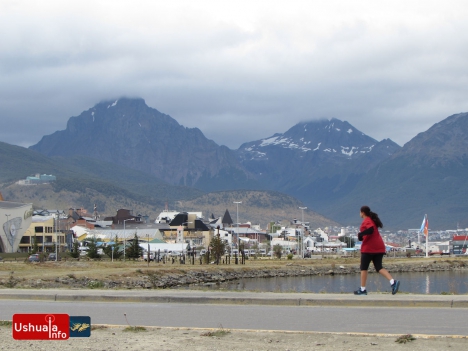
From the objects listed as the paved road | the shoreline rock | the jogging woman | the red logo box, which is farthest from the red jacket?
the shoreline rock

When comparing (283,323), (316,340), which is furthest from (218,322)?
(316,340)

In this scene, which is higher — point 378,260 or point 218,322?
point 378,260

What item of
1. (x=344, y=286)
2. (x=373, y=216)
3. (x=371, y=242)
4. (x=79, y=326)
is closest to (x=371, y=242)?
(x=371, y=242)

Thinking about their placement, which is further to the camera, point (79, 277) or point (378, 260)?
point (79, 277)

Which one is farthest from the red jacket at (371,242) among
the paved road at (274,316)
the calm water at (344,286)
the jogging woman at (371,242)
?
the calm water at (344,286)

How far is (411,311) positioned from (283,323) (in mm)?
3433

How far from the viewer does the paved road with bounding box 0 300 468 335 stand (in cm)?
1439

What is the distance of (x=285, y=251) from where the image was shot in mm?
173375

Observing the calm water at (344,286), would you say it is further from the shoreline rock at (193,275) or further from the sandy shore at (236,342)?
the sandy shore at (236,342)

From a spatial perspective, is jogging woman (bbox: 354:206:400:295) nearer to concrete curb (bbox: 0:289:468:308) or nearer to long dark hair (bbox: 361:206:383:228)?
long dark hair (bbox: 361:206:383:228)

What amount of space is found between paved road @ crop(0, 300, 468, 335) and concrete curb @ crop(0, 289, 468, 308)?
0.45 metres

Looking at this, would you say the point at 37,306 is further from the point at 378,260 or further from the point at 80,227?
the point at 80,227

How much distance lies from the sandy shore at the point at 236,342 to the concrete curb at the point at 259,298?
477cm

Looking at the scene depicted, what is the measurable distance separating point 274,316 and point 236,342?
3459 millimetres
